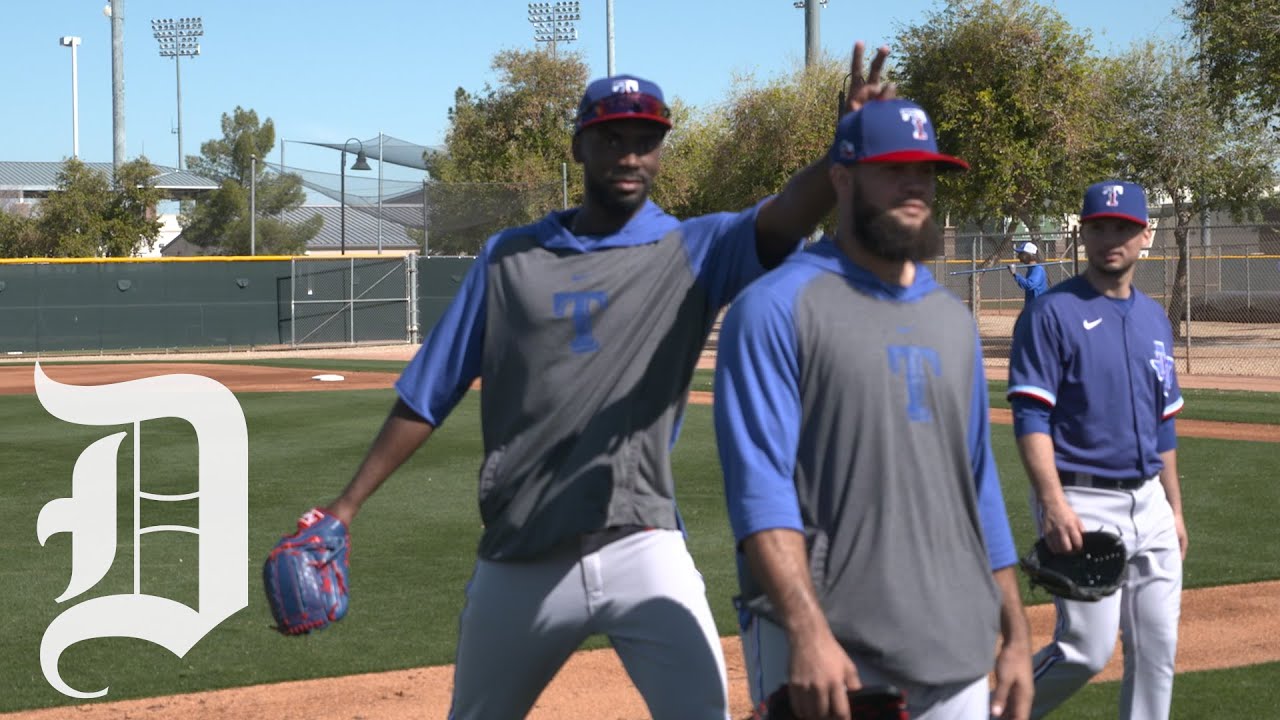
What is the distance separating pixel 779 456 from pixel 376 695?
3.75 meters

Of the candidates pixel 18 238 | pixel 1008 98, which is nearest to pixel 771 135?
pixel 1008 98

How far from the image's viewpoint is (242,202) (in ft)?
199

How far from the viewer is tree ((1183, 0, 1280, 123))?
2555cm

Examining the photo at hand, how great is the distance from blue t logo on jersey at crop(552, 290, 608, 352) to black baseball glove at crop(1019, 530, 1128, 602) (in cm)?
175

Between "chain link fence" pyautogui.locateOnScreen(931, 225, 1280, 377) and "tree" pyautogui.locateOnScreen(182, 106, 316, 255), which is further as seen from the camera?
"tree" pyautogui.locateOnScreen(182, 106, 316, 255)

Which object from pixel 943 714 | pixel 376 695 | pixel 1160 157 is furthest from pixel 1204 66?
pixel 943 714

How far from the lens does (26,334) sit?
3112cm

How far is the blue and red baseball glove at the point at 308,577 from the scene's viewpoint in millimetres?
3238

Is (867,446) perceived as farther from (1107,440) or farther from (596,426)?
(1107,440)

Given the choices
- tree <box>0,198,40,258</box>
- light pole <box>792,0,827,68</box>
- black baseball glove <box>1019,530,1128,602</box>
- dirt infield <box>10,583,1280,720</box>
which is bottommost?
dirt infield <box>10,583,1280,720</box>

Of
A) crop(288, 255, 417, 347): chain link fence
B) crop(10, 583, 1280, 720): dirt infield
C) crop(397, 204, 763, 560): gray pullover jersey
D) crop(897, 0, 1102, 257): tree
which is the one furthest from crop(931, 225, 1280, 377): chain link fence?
crop(397, 204, 763, 560): gray pullover jersey

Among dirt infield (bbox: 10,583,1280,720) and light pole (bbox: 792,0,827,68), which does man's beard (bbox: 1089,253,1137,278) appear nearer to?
dirt infield (bbox: 10,583,1280,720)

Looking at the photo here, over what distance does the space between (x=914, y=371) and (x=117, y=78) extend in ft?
155

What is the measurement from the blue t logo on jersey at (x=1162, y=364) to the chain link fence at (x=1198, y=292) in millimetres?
17878
